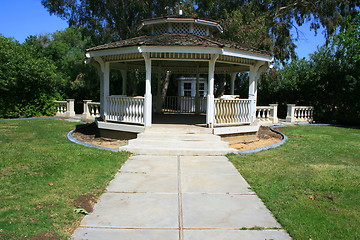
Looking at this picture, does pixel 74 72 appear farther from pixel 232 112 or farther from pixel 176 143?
pixel 176 143

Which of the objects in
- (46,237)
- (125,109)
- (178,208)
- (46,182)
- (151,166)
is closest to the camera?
(46,237)

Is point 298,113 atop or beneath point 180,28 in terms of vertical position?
beneath

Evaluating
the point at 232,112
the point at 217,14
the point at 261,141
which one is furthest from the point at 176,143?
the point at 217,14

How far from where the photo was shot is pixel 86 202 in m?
4.98

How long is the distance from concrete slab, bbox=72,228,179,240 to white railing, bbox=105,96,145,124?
22.4 feet

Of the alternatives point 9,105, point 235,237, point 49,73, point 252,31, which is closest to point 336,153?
point 235,237

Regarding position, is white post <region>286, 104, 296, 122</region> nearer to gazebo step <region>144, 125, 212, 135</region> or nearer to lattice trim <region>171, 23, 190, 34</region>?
lattice trim <region>171, 23, 190, 34</region>

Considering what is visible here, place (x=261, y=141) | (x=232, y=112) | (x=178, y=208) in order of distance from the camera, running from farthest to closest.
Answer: (x=261, y=141)
(x=232, y=112)
(x=178, y=208)

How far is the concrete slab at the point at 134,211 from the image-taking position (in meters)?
4.30

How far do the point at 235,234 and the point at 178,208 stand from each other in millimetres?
1150

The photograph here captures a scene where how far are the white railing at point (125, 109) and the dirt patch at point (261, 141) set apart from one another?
11.7 feet

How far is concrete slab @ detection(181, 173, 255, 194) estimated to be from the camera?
5824 mm

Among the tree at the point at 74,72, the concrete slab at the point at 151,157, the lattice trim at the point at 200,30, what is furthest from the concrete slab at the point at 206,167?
the tree at the point at 74,72

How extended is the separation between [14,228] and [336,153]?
357 inches
